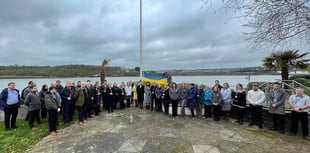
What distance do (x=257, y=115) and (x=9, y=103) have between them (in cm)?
782

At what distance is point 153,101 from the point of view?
29.1ft

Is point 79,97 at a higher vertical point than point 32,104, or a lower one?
higher

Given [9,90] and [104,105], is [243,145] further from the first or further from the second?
[9,90]

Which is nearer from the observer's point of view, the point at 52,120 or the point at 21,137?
the point at 21,137

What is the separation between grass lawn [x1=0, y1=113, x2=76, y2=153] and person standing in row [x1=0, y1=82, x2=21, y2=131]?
9.2 inches

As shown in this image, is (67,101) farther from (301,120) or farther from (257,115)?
(301,120)

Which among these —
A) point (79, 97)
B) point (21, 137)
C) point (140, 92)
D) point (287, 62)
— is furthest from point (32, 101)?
point (287, 62)

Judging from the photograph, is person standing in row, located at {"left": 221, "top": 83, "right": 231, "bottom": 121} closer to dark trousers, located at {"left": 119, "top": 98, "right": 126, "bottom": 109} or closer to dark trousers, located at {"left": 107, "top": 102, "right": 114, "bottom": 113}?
dark trousers, located at {"left": 119, "top": 98, "right": 126, "bottom": 109}

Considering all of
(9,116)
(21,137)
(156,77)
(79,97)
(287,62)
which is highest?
(287,62)

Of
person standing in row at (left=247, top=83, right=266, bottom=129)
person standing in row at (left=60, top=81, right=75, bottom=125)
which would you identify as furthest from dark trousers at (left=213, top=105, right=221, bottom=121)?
person standing in row at (left=60, top=81, right=75, bottom=125)

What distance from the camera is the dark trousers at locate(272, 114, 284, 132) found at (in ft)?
18.0

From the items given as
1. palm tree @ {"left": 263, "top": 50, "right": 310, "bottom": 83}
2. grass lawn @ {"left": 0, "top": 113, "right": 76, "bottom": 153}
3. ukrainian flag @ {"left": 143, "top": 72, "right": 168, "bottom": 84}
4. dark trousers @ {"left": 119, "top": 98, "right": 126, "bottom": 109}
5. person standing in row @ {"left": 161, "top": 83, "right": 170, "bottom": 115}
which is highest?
palm tree @ {"left": 263, "top": 50, "right": 310, "bottom": 83}

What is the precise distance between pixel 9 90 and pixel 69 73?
22.6m

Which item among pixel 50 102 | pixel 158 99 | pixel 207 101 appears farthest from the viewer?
pixel 158 99
